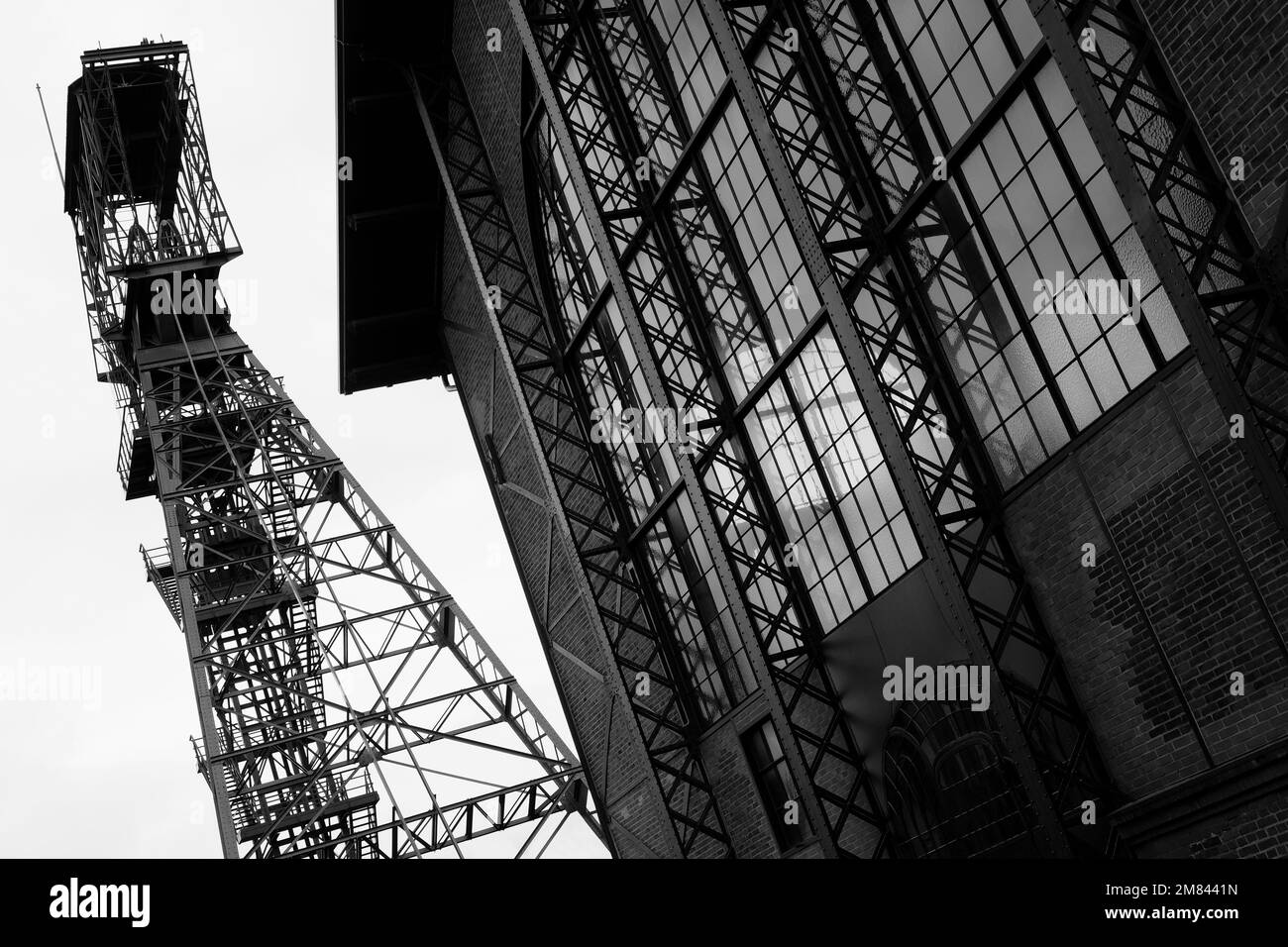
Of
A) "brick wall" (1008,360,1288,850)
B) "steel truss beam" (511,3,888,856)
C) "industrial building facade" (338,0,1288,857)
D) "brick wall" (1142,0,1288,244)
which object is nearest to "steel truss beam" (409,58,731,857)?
"industrial building facade" (338,0,1288,857)

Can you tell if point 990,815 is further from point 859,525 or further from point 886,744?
point 859,525

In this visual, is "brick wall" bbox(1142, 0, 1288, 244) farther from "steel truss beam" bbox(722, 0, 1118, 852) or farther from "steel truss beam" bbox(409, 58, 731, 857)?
"steel truss beam" bbox(409, 58, 731, 857)

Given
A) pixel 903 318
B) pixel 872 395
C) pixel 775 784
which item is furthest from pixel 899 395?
pixel 775 784

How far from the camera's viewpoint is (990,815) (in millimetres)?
14406

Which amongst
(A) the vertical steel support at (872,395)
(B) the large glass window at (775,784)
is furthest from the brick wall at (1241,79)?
(B) the large glass window at (775,784)

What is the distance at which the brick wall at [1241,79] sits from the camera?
10.1 m

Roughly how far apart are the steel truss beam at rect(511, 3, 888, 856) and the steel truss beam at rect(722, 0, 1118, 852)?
1784 mm

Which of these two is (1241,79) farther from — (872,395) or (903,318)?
(872,395)

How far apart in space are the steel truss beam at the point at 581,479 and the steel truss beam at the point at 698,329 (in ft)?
7.03

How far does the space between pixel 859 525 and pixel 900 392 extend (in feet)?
7.48

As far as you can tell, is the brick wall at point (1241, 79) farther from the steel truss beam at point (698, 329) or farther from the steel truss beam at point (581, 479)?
the steel truss beam at point (581, 479)

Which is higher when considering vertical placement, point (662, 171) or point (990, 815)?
point (662, 171)

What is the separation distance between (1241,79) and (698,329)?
31.2ft
